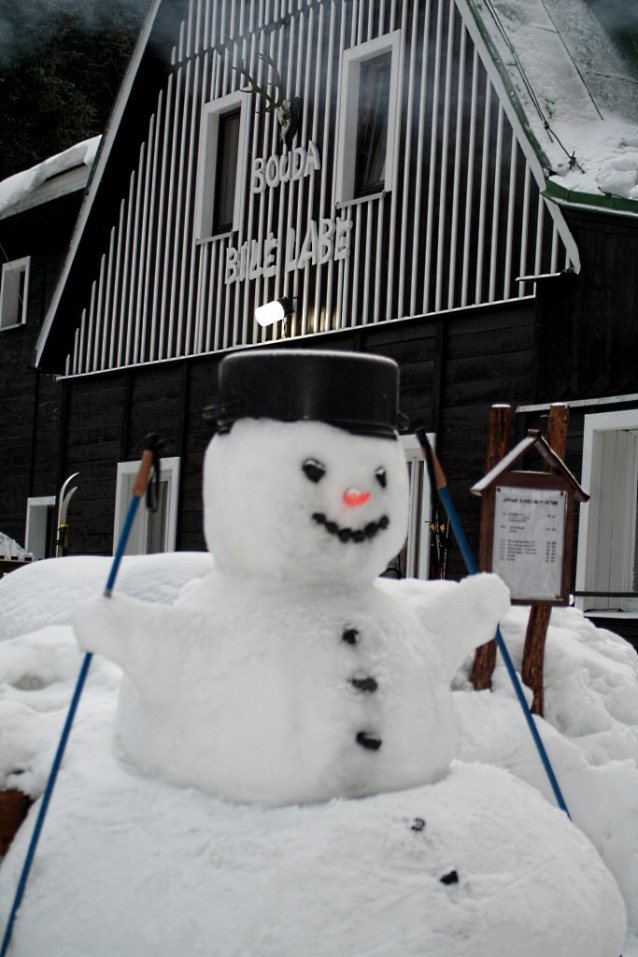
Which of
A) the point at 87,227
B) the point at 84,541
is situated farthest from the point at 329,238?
the point at 84,541

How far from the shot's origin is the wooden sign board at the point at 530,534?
521 centimetres

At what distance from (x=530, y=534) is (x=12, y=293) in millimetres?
14386

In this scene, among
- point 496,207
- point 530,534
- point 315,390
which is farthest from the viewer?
point 496,207

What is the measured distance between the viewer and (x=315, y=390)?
329cm

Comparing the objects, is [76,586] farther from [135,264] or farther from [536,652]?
[135,264]

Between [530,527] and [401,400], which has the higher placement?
[401,400]

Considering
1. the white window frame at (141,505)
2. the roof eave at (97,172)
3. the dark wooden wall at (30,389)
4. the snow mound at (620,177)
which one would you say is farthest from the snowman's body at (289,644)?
the dark wooden wall at (30,389)

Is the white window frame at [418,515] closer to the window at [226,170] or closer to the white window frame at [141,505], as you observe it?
the white window frame at [141,505]

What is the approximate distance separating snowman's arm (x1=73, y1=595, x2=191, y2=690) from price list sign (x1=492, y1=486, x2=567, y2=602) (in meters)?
2.30

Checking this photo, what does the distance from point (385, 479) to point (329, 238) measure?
8.18 metres

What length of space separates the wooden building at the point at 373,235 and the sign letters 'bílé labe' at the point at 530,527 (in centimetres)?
362

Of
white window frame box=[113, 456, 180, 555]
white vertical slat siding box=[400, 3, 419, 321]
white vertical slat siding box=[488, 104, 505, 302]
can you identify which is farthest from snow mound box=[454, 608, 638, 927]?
white window frame box=[113, 456, 180, 555]

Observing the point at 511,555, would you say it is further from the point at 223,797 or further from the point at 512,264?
the point at 512,264

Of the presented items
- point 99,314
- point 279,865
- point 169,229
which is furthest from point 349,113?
point 279,865
